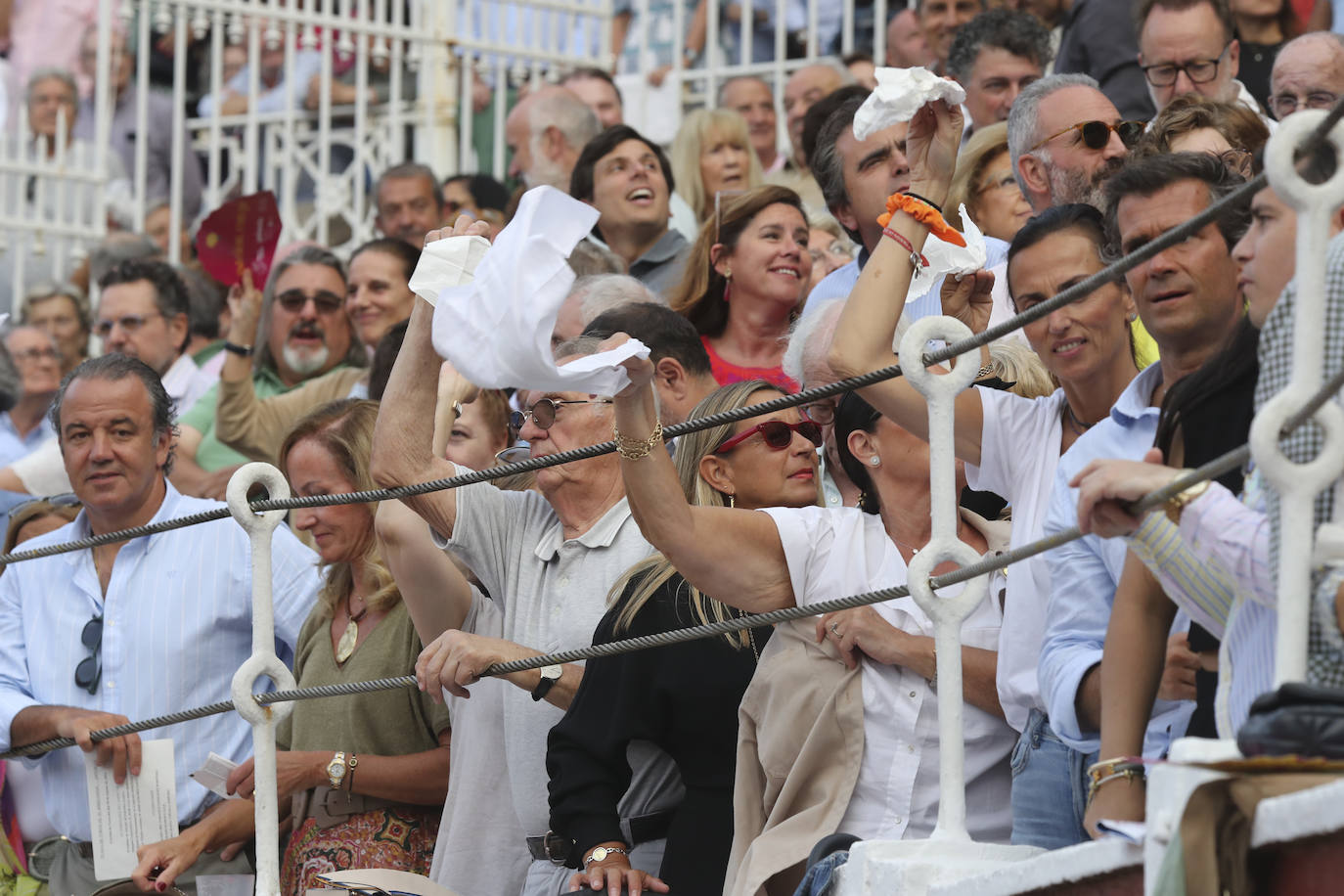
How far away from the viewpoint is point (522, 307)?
3.39 meters

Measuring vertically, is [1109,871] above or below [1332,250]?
below

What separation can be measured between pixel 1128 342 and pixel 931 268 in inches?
18.6

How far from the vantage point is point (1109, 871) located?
256cm

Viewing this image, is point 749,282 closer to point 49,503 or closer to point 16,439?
point 49,503

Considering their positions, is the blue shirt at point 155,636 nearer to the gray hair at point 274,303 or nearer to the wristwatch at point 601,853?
the wristwatch at point 601,853

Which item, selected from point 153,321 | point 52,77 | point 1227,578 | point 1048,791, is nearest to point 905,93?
point 1048,791

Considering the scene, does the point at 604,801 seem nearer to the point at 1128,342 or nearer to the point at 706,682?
the point at 706,682

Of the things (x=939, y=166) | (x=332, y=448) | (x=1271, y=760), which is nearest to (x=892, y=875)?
(x=1271, y=760)

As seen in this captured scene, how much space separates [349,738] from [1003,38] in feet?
12.3

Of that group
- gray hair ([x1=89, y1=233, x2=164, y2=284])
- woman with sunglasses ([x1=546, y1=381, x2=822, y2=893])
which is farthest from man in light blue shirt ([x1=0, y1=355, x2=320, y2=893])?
gray hair ([x1=89, y1=233, x2=164, y2=284])

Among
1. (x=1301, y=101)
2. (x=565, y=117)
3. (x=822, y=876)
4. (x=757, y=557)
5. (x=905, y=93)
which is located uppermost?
(x=565, y=117)

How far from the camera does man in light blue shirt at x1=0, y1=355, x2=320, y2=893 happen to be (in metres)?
5.17

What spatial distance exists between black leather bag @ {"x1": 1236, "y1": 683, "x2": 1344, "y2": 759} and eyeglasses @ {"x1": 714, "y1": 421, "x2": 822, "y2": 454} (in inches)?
83.2

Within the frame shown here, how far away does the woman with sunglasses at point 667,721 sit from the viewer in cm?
398
